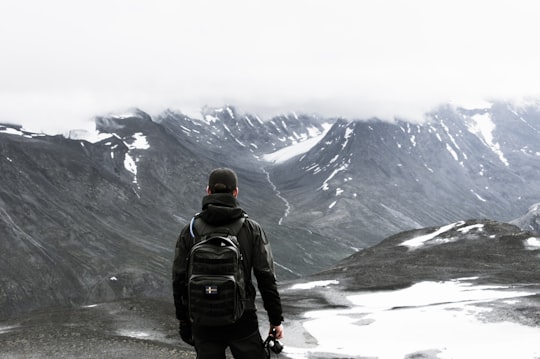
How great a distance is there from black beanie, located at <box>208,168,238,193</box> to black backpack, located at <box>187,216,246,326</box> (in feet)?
2.57

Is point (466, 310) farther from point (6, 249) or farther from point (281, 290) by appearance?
point (6, 249)

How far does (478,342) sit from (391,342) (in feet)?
11.6

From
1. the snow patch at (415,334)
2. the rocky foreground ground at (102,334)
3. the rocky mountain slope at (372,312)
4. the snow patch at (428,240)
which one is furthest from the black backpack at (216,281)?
the snow patch at (428,240)

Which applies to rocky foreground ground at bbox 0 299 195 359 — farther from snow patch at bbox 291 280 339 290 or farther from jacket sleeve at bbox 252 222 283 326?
snow patch at bbox 291 280 339 290

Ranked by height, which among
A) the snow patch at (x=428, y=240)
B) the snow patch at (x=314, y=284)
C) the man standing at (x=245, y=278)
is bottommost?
the snow patch at (x=428, y=240)

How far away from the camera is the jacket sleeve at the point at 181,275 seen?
29.9ft

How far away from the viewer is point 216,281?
28.3ft

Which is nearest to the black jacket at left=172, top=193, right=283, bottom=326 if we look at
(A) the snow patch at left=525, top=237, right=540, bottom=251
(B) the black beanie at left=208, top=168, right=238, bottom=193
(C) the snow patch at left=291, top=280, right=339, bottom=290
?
(B) the black beanie at left=208, top=168, right=238, bottom=193

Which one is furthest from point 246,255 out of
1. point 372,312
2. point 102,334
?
point 372,312

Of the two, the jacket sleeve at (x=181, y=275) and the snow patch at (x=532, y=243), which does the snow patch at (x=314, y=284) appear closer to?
the snow patch at (x=532, y=243)

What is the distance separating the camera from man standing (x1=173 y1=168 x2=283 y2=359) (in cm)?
893

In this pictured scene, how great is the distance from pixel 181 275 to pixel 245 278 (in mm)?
1021

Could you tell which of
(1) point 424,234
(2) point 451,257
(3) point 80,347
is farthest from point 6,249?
(3) point 80,347

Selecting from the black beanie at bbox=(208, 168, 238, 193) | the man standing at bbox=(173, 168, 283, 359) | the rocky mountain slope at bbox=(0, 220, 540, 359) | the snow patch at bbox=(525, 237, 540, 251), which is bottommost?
the snow patch at bbox=(525, 237, 540, 251)
